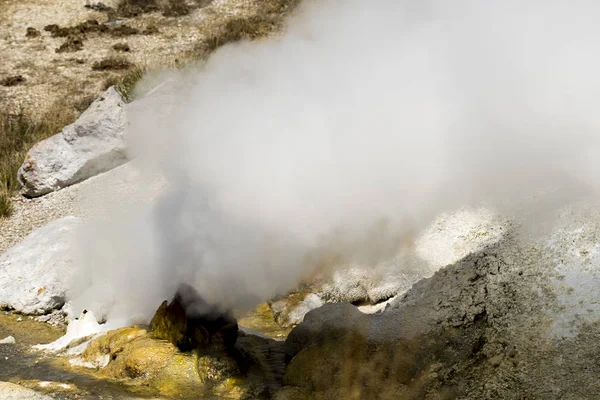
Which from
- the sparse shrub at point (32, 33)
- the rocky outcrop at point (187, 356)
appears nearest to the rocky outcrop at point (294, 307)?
the rocky outcrop at point (187, 356)

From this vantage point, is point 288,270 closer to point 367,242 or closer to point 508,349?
point 367,242

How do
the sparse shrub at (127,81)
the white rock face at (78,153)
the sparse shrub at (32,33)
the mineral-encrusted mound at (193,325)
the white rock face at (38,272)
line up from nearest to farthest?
the mineral-encrusted mound at (193,325) → the white rock face at (38,272) → the white rock face at (78,153) → the sparse shrub at (127,81) → the sparse shrub at (32,33)

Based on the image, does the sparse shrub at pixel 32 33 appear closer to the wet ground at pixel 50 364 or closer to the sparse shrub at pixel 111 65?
the sparse shrub at pixel 111 65

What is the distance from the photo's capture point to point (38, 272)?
432 cm

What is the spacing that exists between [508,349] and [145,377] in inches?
58.2

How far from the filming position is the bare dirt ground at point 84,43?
7.62 metres

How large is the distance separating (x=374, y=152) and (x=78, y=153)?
306 cm

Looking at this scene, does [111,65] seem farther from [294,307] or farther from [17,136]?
[294,307]

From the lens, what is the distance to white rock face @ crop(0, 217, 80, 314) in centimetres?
417

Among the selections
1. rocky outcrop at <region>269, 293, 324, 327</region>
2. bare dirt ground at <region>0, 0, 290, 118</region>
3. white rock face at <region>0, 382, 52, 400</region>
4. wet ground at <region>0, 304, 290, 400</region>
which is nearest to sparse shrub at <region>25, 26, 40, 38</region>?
bare dirt ground at <region>0, 0, 290, 118</region>

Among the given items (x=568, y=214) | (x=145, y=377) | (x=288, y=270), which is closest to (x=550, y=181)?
(x=568, y=214)

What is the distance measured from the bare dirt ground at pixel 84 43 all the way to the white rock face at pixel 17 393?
513cm

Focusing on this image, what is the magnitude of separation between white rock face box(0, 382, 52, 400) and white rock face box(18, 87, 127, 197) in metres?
3.49

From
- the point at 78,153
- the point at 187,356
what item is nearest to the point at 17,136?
the point at 78,153
